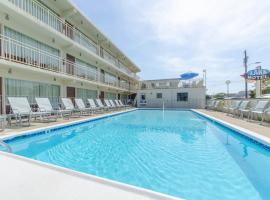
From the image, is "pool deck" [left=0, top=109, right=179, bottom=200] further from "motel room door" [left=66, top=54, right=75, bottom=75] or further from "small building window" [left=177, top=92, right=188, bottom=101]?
"small building window" [left=177, top=92, right=188, bottom=101]

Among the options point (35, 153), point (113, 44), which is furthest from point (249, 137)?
point (113, 44)

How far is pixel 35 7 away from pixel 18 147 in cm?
856

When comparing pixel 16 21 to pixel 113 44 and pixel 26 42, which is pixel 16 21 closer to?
pixel 26 42

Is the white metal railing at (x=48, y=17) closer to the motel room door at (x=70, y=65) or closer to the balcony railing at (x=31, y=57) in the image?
the motel room door at (x=70, y=65)

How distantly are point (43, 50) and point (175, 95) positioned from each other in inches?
790

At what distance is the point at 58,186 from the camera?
2.15 m

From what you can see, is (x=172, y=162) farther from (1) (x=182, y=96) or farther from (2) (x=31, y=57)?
(1) (x=182, y=96)

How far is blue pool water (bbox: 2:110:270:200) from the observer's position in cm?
299

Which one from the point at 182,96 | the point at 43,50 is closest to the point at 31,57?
the point at 43,50

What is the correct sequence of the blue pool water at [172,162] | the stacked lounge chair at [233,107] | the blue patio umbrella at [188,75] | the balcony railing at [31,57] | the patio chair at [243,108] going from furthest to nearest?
the blue patio umbrella at [188,75] → the stacked lounge chair at [233,107] → the patio chair at [243,108] → the balcony railing at [31,57] → the blue pool water at [172,162]

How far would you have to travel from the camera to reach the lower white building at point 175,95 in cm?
2567

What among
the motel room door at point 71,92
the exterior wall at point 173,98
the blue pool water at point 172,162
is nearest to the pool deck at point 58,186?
the blue pool water at point 172,162

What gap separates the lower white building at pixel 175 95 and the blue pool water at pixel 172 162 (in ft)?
65.0

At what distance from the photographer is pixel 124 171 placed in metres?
3.62
